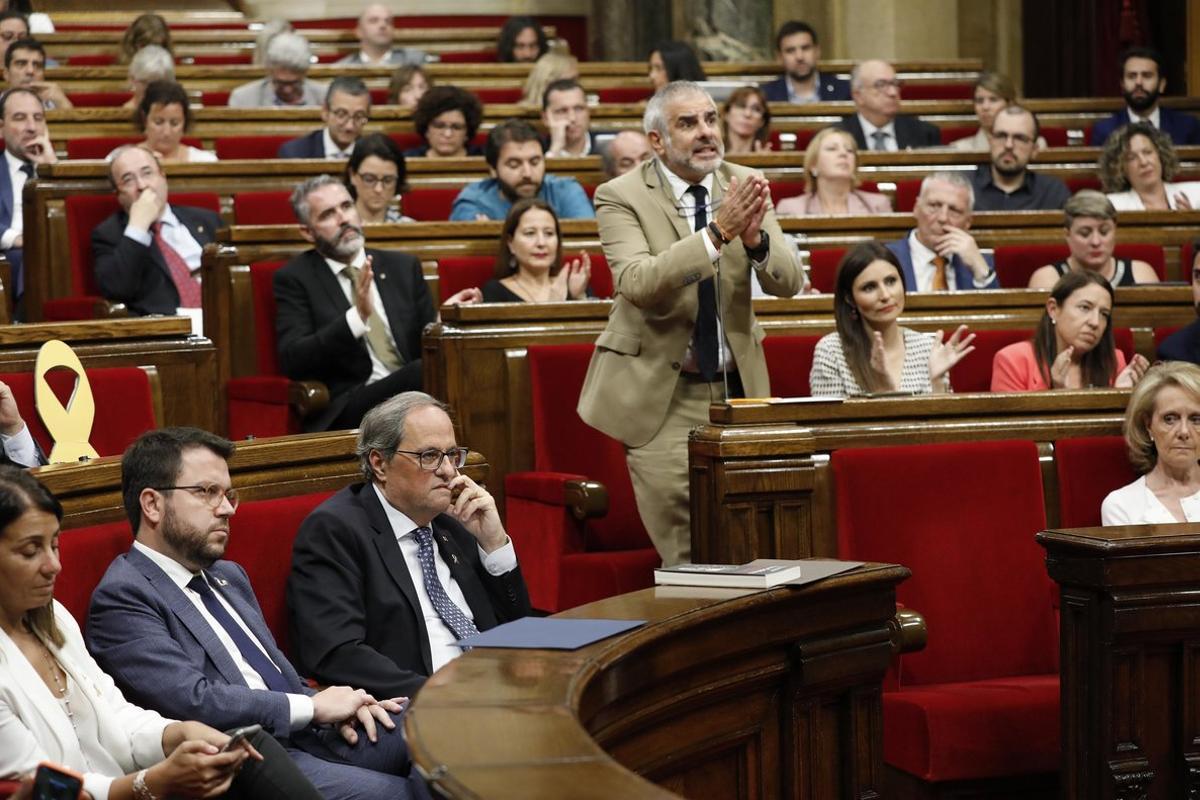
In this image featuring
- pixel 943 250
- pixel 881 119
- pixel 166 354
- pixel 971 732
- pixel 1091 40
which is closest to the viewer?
pixel 971 732

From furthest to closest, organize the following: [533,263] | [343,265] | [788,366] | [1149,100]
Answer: [1149,100]
[343,265]
[533,263]
[788,366]

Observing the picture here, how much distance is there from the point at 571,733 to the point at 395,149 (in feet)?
12.2

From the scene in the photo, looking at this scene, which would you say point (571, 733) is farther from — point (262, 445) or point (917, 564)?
point (917, 564)

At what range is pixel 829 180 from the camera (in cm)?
543

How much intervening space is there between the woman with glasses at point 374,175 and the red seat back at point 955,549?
7.71 feet

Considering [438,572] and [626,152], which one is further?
[626,152]

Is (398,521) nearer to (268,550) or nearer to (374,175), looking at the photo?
(268,550)

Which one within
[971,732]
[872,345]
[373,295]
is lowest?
[971,732]

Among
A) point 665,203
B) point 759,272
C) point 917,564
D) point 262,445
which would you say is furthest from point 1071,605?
point 262,445

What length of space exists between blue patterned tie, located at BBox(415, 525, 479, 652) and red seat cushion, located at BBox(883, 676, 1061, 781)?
73cm

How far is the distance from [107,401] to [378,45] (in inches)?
209

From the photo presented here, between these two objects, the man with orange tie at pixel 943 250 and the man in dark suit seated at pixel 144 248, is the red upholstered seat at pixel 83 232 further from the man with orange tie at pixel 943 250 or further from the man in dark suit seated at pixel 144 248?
the man with orange tie at pixel 943 250

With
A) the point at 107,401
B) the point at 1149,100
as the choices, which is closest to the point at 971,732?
the point at 107,401

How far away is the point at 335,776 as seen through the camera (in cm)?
241
